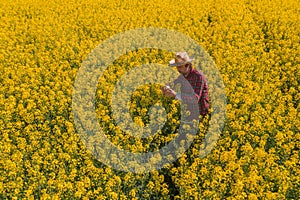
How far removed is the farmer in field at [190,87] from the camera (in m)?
6.15

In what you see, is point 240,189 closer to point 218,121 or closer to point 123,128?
point 218,121

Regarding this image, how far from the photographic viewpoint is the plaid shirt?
20.6 feet

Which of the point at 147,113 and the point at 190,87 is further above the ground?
the point at 190,87

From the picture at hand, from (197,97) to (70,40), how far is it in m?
5.80

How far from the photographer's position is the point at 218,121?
6582mm

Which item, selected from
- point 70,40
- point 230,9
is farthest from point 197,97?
point 230,9

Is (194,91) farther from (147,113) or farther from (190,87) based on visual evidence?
(147,113)

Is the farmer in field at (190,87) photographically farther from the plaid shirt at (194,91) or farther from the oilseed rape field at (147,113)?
the oilseed rape field at (147,113)

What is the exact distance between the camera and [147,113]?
7148mm

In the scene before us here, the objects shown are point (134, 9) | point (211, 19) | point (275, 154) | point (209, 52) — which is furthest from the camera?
point (134, 9)

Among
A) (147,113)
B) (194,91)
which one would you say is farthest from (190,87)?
(147,113)

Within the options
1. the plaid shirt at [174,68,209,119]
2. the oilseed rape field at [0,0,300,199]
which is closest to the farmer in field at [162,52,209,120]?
the plaid shirt at [174,68,209,119]

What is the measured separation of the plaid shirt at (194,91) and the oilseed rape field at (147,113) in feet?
0.96

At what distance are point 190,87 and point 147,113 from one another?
1208 millimetres
